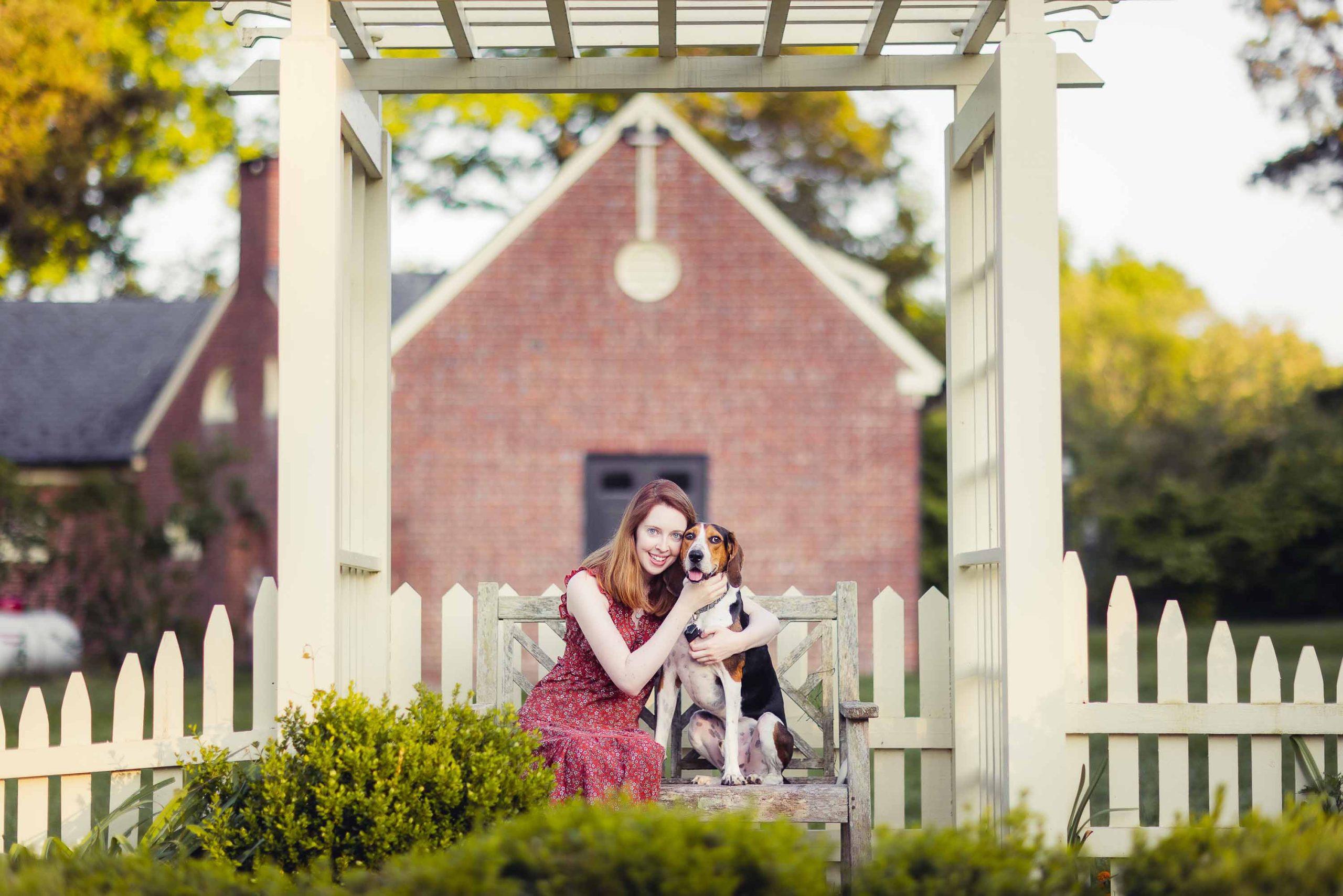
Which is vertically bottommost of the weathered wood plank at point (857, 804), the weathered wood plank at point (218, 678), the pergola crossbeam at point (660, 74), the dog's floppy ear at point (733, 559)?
the weathered wood plank at point (857, 804)

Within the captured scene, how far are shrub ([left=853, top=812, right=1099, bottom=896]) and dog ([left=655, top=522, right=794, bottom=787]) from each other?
1852 millimetres

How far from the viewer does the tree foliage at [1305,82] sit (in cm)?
1092

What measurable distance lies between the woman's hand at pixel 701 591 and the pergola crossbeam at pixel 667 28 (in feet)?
6.67

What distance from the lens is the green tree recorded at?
18.8 meters

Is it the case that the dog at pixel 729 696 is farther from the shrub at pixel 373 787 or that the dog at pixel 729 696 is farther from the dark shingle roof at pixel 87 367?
the dark shingle roof at pixel 87 367

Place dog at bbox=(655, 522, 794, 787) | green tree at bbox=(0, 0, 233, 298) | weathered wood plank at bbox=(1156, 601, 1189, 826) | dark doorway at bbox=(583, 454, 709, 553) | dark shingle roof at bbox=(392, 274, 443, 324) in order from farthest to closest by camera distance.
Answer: dark shingle roof at bbox=(392, 274, 443, 324) → green tree at bbox=(0, 0, 233, 298) → dark doorway at bbox=(583, 454, 709, 553) → weathered wood plank at bbox=(1156, 601, 1189, 826) → dog at bbox=(655, 522, 794, 787)

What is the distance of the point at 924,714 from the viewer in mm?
5148

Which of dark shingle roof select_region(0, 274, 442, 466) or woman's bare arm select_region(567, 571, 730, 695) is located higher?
dark shingle roof select_region(0, 274, 442, 466)

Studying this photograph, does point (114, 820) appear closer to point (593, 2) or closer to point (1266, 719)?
point (593, 2)

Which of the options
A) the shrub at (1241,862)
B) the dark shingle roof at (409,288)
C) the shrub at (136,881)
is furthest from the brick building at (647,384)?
the shrub at (1241,862)

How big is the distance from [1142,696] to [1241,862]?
11266 millimetres

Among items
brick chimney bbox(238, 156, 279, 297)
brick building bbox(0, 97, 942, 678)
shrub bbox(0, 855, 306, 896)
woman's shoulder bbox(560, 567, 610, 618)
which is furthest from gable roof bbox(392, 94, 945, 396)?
shrub bbox(0, 855, 306, 896)

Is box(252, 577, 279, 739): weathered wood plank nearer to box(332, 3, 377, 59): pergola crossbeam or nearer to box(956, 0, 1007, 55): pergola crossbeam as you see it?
box(332, 3, 377, 59): pergola crossbeam

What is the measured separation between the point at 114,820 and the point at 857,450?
1355cm
